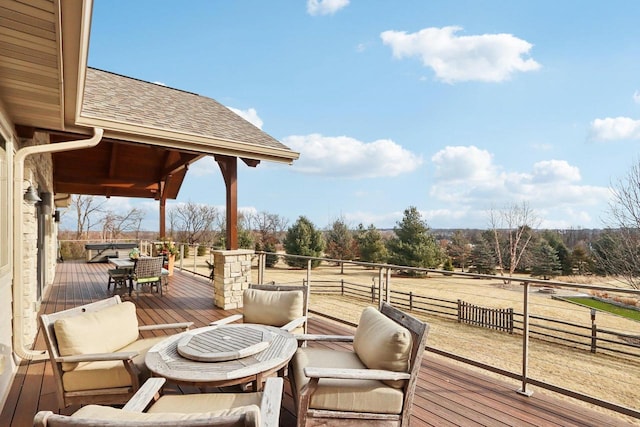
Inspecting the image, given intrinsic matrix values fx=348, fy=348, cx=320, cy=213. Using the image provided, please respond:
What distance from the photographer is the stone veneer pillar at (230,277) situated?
229 inches

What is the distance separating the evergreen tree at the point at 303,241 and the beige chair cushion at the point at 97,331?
67.8 ft

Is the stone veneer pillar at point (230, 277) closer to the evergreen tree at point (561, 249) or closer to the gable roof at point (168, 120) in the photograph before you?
the gable roof at point (168, 120)

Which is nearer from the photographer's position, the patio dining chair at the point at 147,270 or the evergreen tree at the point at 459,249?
the patio dining chair at the point at 147,270

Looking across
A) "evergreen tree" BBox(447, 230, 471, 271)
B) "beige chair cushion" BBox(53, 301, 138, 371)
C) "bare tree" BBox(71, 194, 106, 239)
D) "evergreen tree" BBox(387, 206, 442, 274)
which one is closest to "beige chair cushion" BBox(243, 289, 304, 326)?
"beige chair cushion" BBox(53, 301, 138, 371)

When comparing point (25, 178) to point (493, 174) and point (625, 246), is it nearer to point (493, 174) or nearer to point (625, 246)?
point (625, 246)

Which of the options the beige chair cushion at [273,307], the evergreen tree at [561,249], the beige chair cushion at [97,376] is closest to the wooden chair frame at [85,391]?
the beige chair cushion at [97,376]

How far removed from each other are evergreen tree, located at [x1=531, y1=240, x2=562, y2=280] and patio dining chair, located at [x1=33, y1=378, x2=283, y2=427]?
26.0 m

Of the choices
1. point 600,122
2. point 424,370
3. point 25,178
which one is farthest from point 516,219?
point 25,178

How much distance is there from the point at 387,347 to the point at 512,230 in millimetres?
26557

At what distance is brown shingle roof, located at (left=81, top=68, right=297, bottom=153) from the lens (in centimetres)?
495

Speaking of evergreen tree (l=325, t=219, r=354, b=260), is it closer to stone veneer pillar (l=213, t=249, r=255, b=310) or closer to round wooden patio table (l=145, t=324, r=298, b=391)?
stone veneer pillar (l=213, t=249, r=255, b=310)

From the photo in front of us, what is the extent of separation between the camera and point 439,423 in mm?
2439

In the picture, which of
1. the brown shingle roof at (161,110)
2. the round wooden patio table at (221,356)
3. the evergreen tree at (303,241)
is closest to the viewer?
the round wooden patio table at (221,356)

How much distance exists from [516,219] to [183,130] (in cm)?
2604
